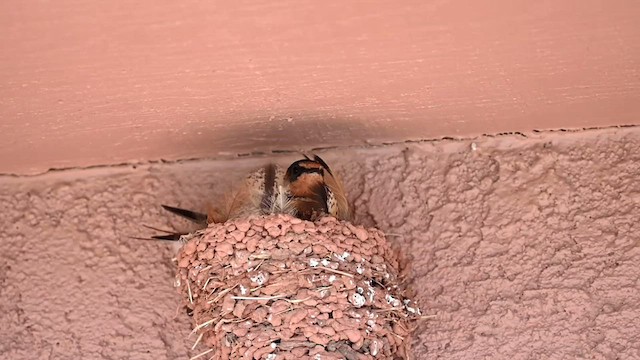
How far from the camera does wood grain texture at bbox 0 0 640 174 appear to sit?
8.35 ft

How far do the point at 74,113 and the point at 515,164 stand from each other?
114cm

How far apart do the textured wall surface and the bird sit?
0.06 meters

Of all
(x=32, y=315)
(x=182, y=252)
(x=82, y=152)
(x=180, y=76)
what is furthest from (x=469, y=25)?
(x=32, y=315)

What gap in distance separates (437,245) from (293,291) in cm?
51

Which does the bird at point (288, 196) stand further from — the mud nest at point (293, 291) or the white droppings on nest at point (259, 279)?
the white droppings on nest at point (259, 279)

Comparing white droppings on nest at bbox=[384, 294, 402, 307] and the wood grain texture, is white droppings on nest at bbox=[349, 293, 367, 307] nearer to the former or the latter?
white droppings on nest at bbox=[384, 294, 402, 307]

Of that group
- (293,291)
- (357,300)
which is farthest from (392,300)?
(293,291)

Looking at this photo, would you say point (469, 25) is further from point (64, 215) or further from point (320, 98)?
point (64, 215)

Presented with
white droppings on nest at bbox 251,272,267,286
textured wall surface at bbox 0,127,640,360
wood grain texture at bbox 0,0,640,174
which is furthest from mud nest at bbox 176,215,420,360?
wood grain texture at bbox 0,0,640,174

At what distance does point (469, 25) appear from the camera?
2.60m

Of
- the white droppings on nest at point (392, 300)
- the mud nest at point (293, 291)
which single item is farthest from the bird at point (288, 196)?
the white droppings on nest at point (392, 300)

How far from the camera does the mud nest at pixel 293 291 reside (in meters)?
2.56

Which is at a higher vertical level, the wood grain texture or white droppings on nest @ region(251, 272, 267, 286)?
the wood grain texture

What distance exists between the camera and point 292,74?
9.07 ft
